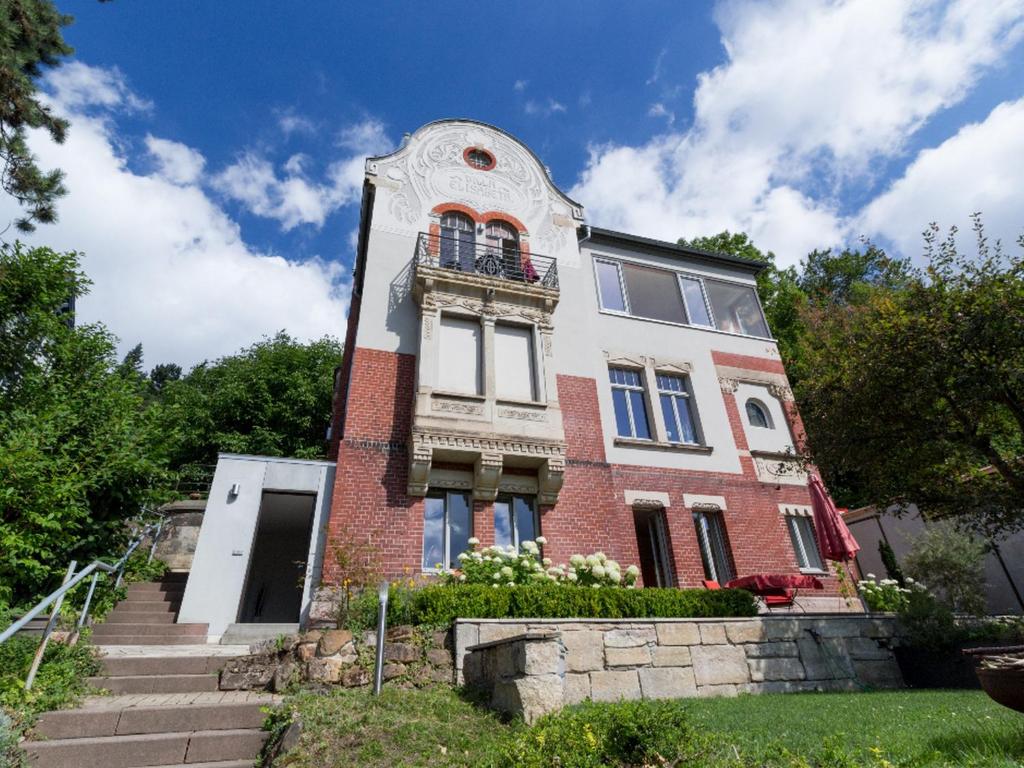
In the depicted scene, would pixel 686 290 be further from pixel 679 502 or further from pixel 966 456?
pixel 966 456

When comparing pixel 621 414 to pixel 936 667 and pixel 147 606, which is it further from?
pixel 147 606

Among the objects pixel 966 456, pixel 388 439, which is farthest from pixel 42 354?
pixel 966 456

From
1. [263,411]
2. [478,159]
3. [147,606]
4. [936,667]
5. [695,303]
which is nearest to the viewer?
[936,667]

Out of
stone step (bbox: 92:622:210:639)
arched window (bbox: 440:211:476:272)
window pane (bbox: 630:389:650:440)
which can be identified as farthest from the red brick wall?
arched window (bbox: 440:211:476:272)

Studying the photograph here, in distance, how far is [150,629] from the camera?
8.58 m

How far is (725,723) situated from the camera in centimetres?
496

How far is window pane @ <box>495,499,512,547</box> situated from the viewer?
10.9 meters

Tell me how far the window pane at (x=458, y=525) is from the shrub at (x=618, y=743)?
648 centimetres

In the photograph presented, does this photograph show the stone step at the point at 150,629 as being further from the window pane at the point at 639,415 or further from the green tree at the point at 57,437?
the window pane at the point at 639,415

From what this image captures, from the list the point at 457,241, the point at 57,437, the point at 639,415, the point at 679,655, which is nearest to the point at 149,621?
the point at 57,437

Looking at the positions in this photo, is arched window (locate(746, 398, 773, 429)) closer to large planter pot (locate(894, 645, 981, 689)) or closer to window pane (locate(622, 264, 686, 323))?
window pane (locate(622, 264, 686, 323))

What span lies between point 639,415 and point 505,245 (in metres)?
6.22

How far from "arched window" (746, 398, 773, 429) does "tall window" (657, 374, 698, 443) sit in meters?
1.99

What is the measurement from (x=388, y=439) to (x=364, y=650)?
16.4ft
